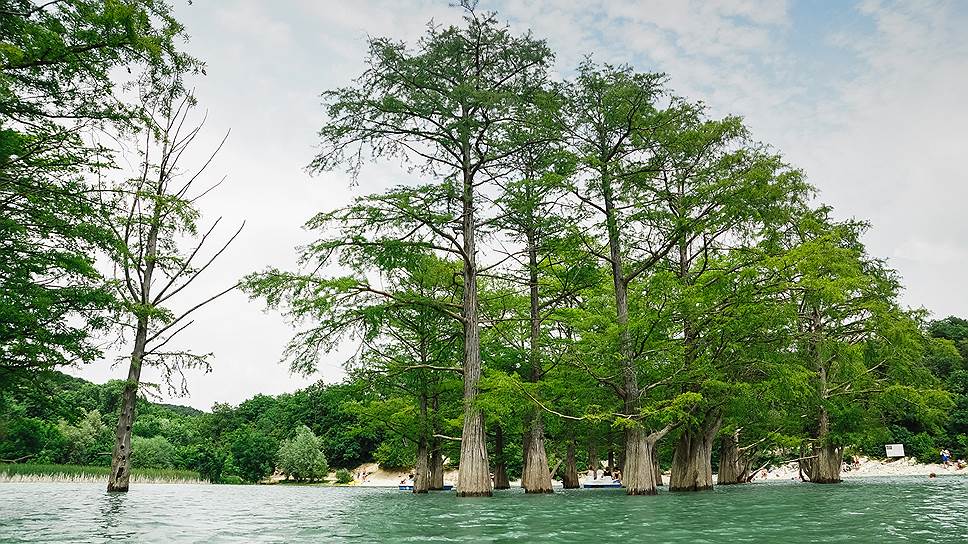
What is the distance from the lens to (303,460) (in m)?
61.9

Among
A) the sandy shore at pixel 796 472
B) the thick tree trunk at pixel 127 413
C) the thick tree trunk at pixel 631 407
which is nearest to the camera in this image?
the thick tree trunk at pixel 127 413

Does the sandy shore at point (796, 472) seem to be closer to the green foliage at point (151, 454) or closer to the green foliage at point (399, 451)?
the green foliage at point (399, 451)

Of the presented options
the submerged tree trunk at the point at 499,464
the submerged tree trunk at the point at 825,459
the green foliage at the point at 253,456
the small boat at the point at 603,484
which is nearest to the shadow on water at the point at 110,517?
the submerged tree trunk at the point at 499,464

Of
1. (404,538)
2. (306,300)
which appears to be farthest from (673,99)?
(404,538)

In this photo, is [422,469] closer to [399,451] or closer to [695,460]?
[399,451]

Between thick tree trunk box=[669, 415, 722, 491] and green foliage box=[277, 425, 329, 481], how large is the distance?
43356 millimetres

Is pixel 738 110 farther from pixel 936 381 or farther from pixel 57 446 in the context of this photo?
pixel 57 446

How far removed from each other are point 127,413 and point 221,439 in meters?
60.3

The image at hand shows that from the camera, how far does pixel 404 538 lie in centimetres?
952

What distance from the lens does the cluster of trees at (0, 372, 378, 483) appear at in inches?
2144

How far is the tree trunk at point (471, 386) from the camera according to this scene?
23.6 m

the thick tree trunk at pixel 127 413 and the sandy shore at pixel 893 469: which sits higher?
the thick tree trunk at pixel 127 413

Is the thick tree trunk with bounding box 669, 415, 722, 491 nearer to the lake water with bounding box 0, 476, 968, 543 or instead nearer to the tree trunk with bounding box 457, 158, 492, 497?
the tree trunk with bounding box 457, 158, 492, 497

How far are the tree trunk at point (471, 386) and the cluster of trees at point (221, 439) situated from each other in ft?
42.3
